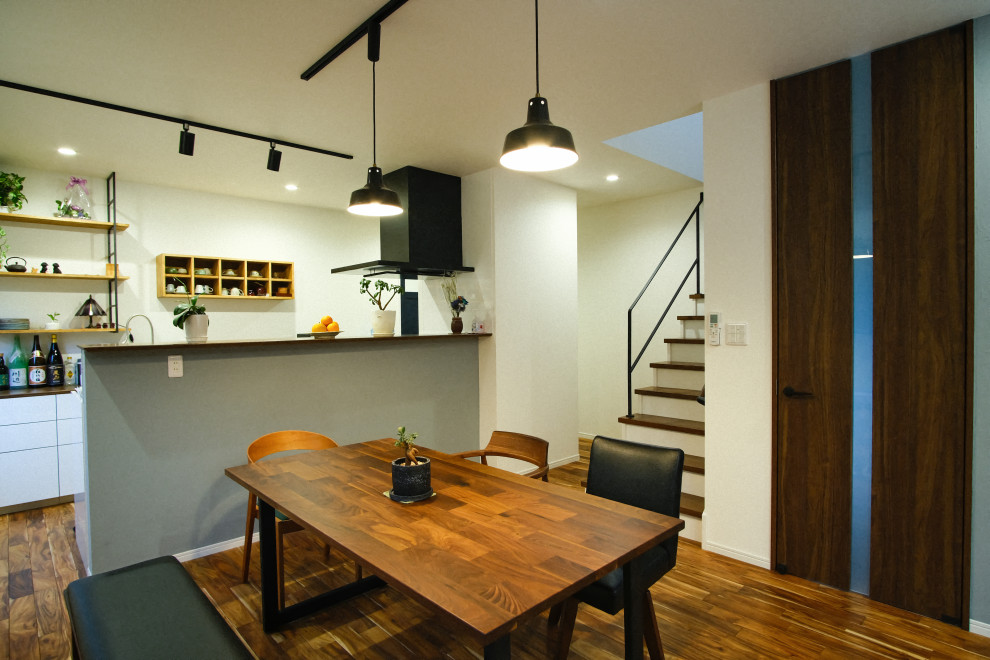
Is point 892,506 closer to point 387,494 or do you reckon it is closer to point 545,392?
point 387,494

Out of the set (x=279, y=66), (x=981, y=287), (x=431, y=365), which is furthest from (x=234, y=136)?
(x=981, y=287)

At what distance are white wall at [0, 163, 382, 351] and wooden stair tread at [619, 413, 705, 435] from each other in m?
3.52

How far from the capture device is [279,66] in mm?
2588

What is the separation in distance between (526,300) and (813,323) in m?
2.28

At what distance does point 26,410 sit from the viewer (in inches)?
145

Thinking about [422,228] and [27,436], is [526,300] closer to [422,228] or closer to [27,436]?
[422,228]

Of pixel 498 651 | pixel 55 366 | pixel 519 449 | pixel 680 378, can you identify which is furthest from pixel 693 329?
pixel 55 366

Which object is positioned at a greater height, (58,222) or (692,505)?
Result: (58,222)

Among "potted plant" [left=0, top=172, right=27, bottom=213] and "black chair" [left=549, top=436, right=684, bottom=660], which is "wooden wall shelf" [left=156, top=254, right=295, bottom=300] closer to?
"potted plant" [left=0, top=172, right=27, bottom=213]

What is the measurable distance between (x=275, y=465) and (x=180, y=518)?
3.78ft

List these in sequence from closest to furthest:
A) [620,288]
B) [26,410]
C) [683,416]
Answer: [26,410]
[683,416]
[620,288]

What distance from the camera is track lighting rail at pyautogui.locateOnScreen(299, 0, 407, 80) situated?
210 centimetres

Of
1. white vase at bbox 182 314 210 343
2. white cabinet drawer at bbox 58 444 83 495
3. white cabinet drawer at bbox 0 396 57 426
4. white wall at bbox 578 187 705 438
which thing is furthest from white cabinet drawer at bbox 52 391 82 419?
white wall at bbox 578 187 705 438

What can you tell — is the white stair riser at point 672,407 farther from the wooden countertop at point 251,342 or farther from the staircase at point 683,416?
the wooden countertop at point 251,342
